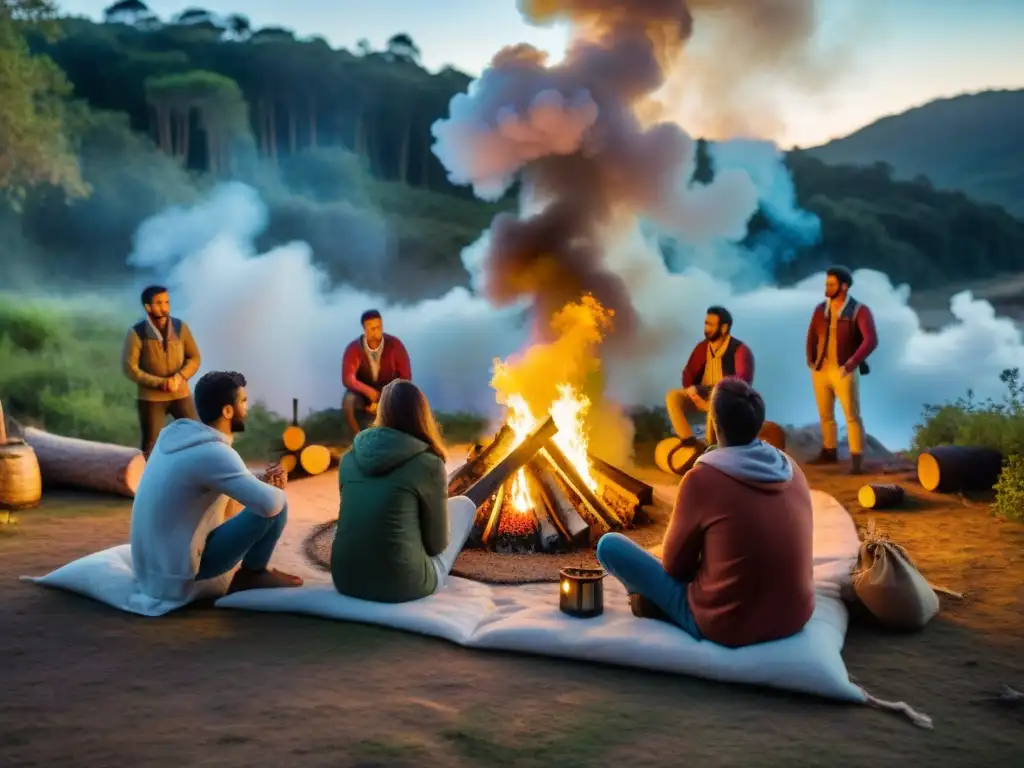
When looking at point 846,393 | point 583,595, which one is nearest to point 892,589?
point 583,595

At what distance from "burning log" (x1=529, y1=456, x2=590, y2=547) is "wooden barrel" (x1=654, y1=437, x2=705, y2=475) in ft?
7.54

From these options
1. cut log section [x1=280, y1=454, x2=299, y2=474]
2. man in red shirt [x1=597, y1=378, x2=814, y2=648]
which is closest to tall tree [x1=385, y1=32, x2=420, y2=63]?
cut log section [x1=280, y1=454, x2=299, y2=474]

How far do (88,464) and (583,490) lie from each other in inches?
163

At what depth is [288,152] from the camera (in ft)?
51.7

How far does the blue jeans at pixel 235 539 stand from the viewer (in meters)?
4.48

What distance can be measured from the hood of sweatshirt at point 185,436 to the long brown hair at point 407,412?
0.77 m

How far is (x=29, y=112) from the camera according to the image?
12.3 m

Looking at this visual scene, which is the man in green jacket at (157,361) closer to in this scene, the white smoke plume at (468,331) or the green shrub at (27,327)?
the white smoke plume at (468,331)

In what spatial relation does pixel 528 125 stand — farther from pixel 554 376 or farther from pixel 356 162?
pixel 356 162

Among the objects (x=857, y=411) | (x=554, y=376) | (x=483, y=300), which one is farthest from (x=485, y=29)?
(x=857, y=411)

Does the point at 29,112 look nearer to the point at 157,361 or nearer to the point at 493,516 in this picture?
the point at 157,361

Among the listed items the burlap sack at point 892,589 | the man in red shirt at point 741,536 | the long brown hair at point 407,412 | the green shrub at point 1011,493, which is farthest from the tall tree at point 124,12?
the burlap sack at point 892,589

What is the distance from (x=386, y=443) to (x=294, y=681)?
1110mm

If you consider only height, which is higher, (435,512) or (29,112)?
(29,112)
